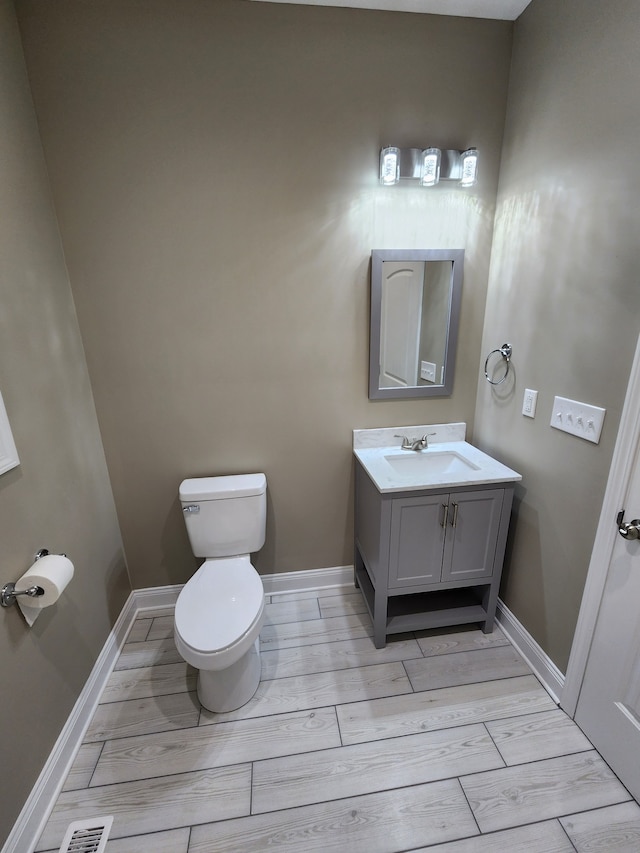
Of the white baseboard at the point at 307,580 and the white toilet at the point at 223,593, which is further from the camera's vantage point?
the white baseboard at the point at 307,580

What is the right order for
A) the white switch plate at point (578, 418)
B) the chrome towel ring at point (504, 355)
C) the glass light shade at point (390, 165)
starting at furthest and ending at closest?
the chrome towel ring at point (504, 355), the glass light shade at point (390, 165), the white switch plate at point (578, 418)

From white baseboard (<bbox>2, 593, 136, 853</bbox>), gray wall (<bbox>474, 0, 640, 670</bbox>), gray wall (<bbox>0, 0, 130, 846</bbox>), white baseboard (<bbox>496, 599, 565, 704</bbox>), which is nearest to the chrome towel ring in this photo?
gray wall (<bbox>474, 0, 640, 670</bbox>)

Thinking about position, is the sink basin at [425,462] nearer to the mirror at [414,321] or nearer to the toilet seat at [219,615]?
the mirror at [414,321]

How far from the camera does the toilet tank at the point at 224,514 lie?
1751mm

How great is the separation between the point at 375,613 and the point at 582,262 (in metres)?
1.66

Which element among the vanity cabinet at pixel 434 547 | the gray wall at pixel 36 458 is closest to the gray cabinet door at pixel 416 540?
the vanity cabinet at pixel 434 547

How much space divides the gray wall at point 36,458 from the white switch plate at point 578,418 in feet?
6.38

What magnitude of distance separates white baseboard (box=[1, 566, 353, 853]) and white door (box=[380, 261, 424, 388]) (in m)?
1.18

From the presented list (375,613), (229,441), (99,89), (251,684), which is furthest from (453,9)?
(251,684)

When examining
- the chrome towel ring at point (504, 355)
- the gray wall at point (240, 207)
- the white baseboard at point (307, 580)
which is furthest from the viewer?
the white baseboard at point (307, 580)

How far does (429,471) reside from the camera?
6.37 feet

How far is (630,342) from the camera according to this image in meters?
1.15

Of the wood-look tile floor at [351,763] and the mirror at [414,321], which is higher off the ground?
the mirror at [414,321]

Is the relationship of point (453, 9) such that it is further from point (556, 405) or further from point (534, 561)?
point (534, 561)
